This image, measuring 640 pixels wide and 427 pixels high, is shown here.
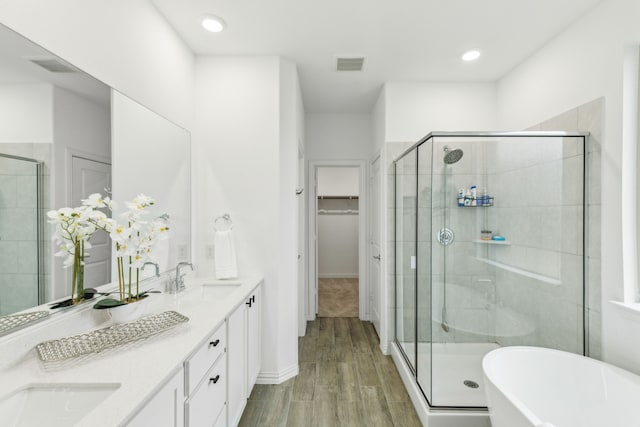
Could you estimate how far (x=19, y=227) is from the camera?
110cm

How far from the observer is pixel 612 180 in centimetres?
182

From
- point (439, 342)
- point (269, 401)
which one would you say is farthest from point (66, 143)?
point (439, 342)

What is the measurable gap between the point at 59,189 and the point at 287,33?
181 cm

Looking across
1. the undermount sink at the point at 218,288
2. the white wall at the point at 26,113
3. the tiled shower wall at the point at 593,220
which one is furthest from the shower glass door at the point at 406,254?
the white wall at the point at 26,113

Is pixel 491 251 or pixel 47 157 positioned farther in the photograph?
pixel 491 251

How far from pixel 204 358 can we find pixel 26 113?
119 centimetres

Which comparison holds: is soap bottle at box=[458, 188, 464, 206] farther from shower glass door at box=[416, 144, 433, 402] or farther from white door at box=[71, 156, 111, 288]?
white door at box=[71, 156, 111, 288]

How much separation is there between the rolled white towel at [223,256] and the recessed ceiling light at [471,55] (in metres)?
2.47

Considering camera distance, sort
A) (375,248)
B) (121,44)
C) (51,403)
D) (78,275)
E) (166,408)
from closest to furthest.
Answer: (51,403) → (166,408) → (78,275) → (121,44) → (375,248)

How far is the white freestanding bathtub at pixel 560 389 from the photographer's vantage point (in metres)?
1.48

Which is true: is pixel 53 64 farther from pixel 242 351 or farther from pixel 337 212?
pixel 337 212

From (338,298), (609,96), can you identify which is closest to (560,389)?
(609,96)

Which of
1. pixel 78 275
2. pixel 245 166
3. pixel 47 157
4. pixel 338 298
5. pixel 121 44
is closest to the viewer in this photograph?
pixel 47 157

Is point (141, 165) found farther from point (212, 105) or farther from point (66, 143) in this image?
point (212, 105)
